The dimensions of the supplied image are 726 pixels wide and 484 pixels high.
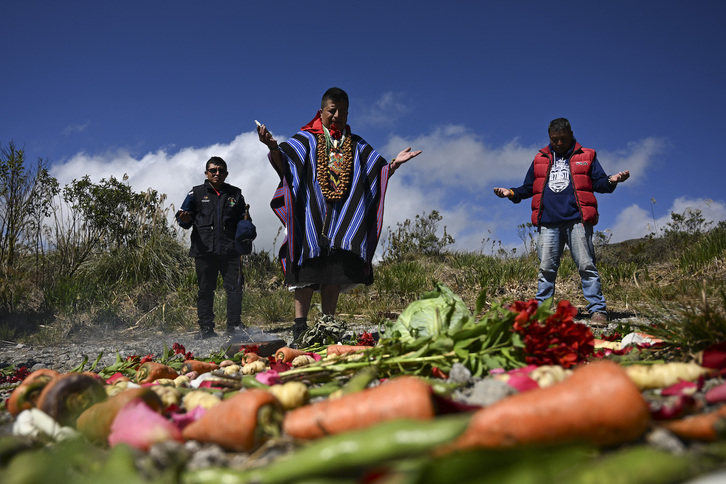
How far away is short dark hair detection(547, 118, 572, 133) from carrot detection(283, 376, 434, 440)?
501 centimetres

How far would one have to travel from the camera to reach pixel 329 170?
4348 mm

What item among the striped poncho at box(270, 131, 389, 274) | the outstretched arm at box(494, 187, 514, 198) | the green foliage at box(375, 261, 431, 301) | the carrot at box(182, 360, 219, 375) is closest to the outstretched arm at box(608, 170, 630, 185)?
the outstretched arm at box(494, 187, 514, 198)

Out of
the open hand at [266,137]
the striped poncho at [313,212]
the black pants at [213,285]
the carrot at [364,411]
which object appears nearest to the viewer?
the carrot at [364,411]

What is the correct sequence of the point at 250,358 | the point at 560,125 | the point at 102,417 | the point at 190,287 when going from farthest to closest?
the point at 190,287, the point at 560,125, the point at 250,358, the point at 102,417

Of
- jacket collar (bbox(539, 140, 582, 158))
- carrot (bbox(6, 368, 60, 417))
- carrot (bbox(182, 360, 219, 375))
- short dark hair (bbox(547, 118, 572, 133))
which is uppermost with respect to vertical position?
short dark hair (bbox(547, 118, 572, 133))

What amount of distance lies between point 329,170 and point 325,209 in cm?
36

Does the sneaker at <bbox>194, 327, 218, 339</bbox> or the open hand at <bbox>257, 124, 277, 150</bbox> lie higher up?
the open hand at <bbox>257, 124, 277, 150</bbox>

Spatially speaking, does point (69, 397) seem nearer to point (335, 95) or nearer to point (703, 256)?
point (335, 95)

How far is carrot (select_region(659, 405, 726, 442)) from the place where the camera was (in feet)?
3.09

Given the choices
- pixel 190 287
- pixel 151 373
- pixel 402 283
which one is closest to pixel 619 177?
pixel 402 283

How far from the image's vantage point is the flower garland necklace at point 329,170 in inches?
170

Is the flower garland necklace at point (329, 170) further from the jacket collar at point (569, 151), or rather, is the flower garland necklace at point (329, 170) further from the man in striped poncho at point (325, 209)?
the jacket collar at point (569, 151)

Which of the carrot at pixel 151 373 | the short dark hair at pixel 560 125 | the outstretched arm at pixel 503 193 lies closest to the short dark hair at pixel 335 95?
the outstretched arm at pixel 503 193

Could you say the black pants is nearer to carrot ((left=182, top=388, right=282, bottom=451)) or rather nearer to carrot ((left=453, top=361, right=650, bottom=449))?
carrot ((left=182, top=388, right=282, bottom=451))
